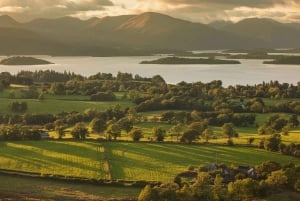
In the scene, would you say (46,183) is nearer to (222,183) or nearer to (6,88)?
(222,183)

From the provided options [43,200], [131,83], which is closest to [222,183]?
[43,200]

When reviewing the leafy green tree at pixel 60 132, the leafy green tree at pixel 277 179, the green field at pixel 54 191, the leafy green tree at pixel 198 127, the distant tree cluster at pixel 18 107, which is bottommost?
the green field at pixel 54 191

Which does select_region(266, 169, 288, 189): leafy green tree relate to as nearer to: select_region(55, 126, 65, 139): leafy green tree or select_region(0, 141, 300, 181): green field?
select_region(0, 141, 300, 181): green field

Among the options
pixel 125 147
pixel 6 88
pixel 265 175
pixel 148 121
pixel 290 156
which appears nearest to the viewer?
pixel 265 175

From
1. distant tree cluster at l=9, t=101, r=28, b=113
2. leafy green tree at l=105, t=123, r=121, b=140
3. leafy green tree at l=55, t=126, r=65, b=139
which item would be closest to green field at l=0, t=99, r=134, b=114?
distant tree cluster at l=9, t=101, r=28, b=113

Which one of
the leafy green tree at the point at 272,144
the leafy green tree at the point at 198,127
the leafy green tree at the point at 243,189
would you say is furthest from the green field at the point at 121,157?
the leafy green tree at the point at 243,189

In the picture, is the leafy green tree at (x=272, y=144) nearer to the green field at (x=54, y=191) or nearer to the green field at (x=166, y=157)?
the green field at (x=166, y=157)

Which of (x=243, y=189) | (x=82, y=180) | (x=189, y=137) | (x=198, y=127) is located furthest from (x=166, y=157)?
(x=198, y=127)
